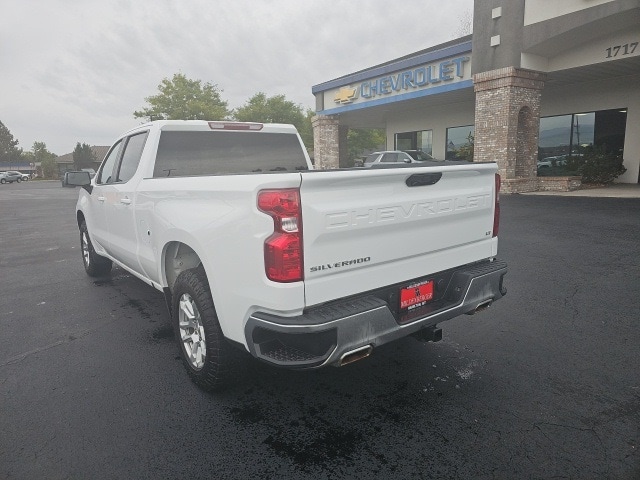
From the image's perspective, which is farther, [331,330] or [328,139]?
[328,139]

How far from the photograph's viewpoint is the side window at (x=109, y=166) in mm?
5156

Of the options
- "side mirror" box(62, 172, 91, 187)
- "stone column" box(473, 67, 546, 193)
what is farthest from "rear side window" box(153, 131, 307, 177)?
"stone column" box(473, 67, 546, 193)

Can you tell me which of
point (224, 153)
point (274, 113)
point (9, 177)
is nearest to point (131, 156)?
point (224, 153)

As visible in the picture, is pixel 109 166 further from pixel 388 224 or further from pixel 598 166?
pixel 598 166

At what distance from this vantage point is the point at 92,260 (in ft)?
20.8

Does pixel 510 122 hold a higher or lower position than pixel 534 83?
lower

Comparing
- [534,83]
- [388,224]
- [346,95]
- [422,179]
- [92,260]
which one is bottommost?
[92,260]

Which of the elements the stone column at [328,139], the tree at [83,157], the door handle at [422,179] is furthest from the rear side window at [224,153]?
the tree at [83,157]

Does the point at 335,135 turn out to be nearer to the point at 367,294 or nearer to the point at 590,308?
the point at 590,308

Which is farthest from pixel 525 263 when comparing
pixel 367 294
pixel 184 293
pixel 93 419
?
pixel 93 419

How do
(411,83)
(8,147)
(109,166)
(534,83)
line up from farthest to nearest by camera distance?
(8,147)
(411,83)
(534,83)
(109,166)

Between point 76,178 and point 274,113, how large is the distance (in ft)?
163

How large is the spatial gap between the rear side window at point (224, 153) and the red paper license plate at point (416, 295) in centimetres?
165

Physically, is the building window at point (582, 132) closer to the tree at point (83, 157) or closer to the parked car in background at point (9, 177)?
the parked car in background at point (9, 177)
